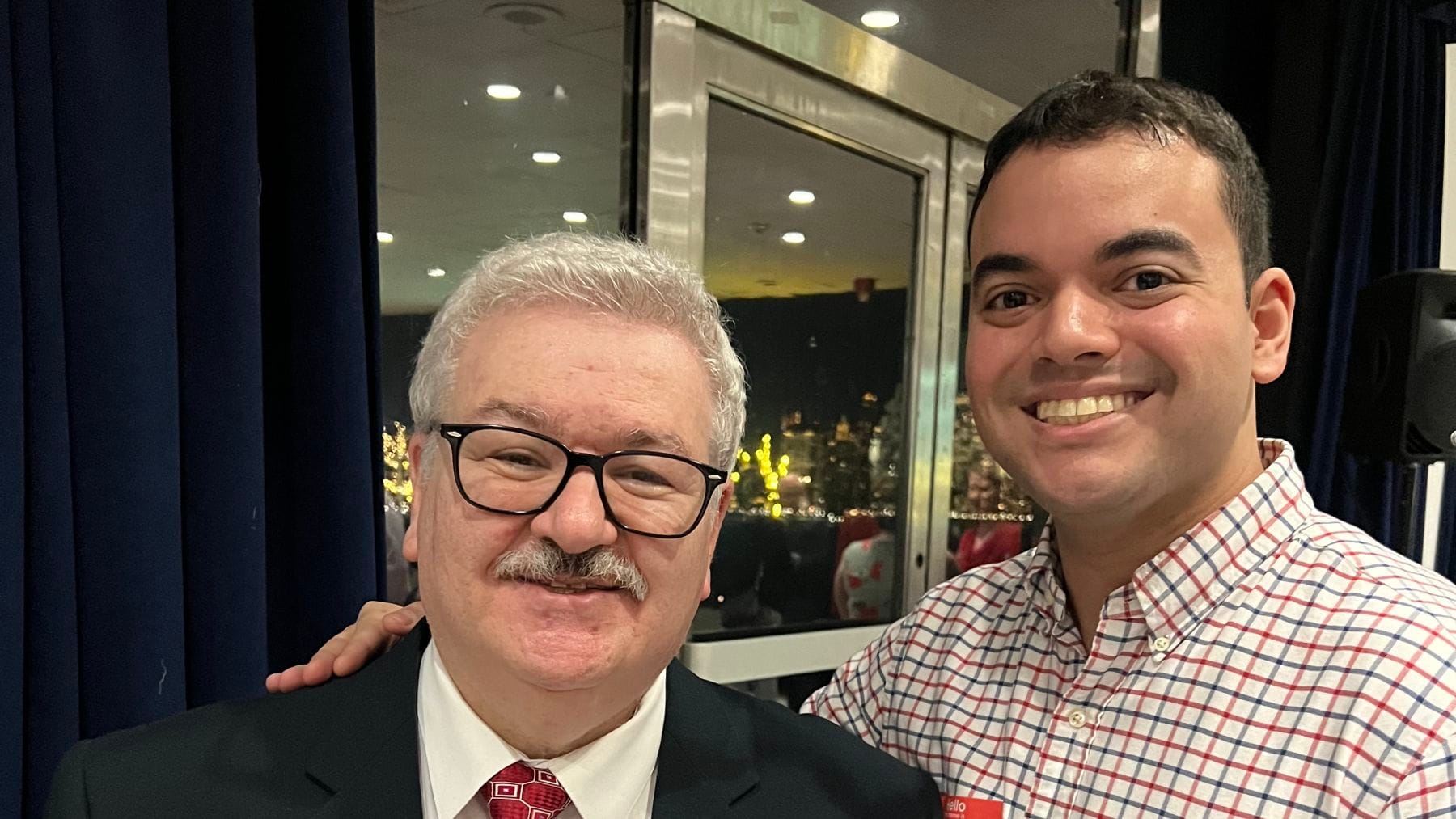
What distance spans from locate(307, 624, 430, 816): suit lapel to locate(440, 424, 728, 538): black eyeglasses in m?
0.29

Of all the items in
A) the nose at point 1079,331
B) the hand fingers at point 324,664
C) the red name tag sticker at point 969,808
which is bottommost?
the red name tag sticker at point 969,808

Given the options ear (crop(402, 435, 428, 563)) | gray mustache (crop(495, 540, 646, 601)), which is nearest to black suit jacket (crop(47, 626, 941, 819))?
ear (crop(402, 435, 428, 563))

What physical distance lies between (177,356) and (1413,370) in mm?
2816

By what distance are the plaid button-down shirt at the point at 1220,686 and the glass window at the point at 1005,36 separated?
2592 mm

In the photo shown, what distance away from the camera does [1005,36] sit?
4199mm

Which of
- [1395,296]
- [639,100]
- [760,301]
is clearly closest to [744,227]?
[760,301]

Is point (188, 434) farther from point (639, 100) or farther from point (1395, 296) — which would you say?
point (1395, 296)

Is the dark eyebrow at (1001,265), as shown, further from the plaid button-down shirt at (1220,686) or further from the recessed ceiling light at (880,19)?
the recessed ceiling light at (880,19)

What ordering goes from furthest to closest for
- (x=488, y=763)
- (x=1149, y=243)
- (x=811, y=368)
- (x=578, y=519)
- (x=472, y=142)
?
1. (x=811, y=368)
2. (x=472, y=142)
3. (x=1149, y=243)
4. (x=488, y=763)
5. (x=578, y=519)

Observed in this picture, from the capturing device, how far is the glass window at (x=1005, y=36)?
395cm

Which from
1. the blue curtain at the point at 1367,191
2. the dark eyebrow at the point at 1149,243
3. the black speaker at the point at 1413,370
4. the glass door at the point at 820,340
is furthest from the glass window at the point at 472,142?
the blue curtain at the point at 1367,191

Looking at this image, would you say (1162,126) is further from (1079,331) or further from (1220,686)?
(1220,686)

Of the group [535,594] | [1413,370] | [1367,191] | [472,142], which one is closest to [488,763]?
[535,594]

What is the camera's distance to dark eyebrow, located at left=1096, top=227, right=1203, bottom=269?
1.46 m
